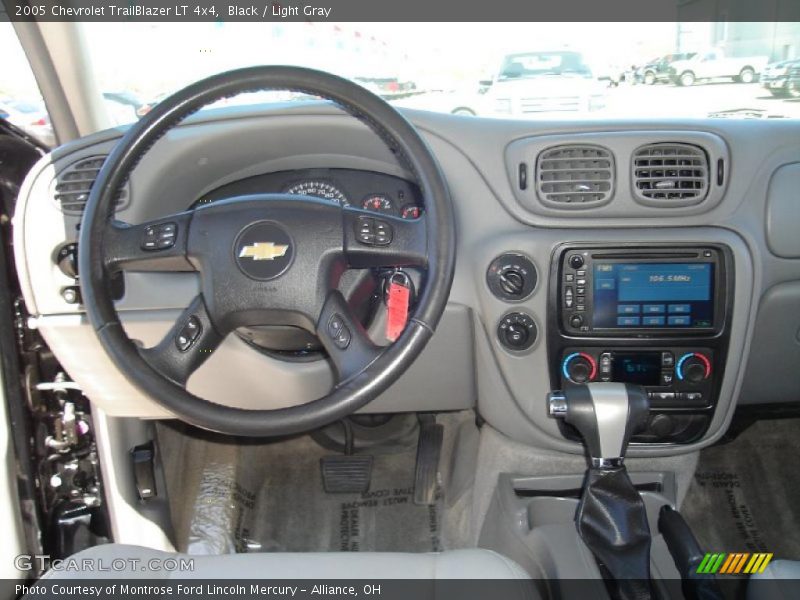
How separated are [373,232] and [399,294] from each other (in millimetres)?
163

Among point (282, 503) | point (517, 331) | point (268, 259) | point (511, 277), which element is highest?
point (268, 259)

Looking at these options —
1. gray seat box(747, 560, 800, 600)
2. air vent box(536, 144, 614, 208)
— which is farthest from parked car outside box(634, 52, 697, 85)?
gray seat box(747, 560, 800, 600)

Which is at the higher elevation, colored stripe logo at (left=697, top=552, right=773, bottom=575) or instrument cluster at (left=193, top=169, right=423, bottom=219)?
instrument cluster at (left=193, top=169, right=423, bottom=219)

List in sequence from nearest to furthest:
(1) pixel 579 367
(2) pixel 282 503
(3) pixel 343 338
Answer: (3) pixel 343 338, (1) pixel 579 367, (2) pixel 282 503

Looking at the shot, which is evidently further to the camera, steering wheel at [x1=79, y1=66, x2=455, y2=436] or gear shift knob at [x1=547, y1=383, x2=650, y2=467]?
gear shift knob at [x1=547, y1=383, x2=650, y2=467]

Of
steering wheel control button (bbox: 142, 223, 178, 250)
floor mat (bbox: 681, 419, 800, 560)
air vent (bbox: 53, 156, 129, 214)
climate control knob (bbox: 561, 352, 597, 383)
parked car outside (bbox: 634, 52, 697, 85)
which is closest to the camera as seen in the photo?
steering wheel control button (bbox: 142, 223, 178, 250)

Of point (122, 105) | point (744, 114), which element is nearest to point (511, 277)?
point (744, 114)

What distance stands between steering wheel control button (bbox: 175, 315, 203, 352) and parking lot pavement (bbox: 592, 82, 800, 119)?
3.68 feet

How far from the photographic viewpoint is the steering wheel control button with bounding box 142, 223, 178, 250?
1.34m

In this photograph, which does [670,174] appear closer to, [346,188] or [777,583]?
[346,188]

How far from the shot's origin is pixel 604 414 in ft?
4.60

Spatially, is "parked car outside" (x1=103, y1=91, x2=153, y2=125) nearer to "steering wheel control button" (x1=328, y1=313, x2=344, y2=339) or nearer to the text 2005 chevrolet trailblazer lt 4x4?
the text 2005 chevrolet trailblazer lt 4x4
